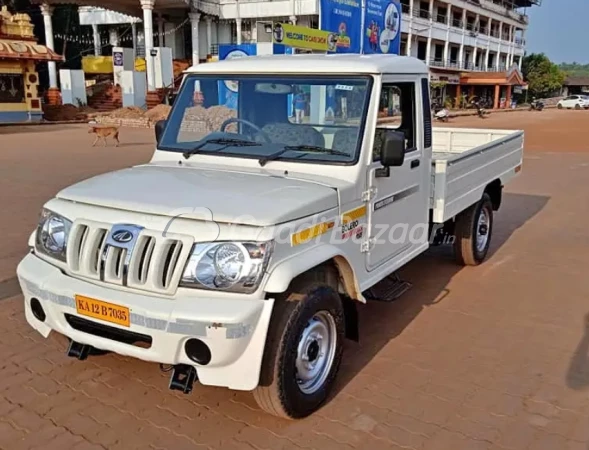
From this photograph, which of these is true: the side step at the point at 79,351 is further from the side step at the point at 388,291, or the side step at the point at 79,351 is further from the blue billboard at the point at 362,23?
the blue billboard at the point at 362,23

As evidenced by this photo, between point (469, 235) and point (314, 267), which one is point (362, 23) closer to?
point (469, 235)

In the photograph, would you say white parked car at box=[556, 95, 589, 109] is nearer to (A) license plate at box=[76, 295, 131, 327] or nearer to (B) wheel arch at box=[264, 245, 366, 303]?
(B) wheel arch at box=[264, 245, 366, 303]

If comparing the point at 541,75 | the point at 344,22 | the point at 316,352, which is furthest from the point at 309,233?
the point at 541,75

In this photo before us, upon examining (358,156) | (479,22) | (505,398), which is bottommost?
(505,398)

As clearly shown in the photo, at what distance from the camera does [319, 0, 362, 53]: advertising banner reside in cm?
2157

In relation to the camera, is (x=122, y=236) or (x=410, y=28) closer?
(x=122, y=236)

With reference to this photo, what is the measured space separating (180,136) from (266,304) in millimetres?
1968

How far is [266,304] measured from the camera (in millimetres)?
2979

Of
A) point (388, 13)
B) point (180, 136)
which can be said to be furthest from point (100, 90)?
point (180, 136)

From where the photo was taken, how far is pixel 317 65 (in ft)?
13.4

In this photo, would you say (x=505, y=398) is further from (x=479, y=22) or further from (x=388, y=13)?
(x=479, y=22)

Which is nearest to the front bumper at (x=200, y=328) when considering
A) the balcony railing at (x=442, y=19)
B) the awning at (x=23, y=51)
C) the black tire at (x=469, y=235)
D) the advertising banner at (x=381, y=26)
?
the black tire at (x=469, y=235)

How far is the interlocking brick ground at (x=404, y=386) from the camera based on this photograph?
10.9 ft

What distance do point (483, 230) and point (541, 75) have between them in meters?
77.2
